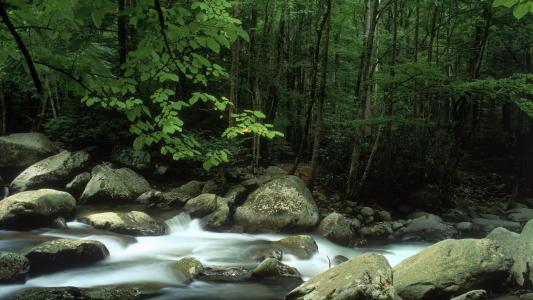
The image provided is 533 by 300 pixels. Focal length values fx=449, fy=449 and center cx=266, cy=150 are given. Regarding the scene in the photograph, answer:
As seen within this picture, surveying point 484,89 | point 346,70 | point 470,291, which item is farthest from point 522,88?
point 346,70

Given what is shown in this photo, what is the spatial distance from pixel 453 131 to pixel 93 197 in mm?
12262

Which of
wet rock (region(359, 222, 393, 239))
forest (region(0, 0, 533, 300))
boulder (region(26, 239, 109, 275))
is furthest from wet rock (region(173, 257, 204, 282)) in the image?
wet rock (region(359, 222, 393, 239))

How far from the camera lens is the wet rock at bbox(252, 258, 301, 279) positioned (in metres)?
7.45

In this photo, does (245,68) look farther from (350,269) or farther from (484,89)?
(350,269)

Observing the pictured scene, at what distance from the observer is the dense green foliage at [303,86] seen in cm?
267

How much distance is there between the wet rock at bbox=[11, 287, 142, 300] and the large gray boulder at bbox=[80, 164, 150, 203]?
5.04m

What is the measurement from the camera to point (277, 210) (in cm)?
1116

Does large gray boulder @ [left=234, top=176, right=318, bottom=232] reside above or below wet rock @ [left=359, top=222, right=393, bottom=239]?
above

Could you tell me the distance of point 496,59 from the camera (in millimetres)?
19281

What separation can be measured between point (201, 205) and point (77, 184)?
11.3ft

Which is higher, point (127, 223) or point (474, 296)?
point (474, 296)

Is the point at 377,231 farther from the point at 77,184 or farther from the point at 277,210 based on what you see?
the point at 77,184

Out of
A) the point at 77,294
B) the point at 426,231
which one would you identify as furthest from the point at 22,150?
the point at 426,231

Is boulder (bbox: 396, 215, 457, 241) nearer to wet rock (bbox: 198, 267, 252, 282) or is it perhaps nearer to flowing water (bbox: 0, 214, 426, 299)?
flowing water (bbox: 0, 214, 426, 299)
